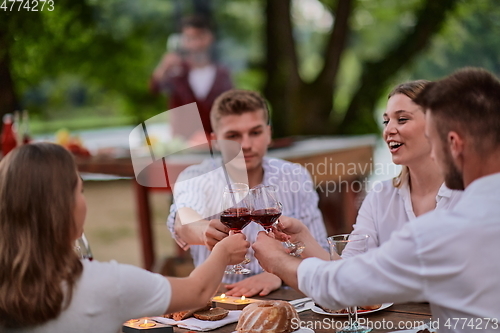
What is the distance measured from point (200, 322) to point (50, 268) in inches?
25.9

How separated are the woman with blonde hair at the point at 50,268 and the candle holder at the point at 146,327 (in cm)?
32

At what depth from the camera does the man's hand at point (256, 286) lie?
8.29ft

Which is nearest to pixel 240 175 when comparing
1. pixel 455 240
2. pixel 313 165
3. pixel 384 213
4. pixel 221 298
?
pixel 384 213

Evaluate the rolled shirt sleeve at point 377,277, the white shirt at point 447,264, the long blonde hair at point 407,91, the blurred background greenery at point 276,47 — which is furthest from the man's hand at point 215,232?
the blurred background greenery at point 276,47

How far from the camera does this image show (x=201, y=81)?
21.9 feet

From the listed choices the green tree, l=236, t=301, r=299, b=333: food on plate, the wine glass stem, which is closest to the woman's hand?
l=236, t=301, r=299, b=333: food on plate

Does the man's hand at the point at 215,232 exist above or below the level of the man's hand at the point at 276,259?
above

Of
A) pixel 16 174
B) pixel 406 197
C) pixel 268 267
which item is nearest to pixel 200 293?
pixel 268 267

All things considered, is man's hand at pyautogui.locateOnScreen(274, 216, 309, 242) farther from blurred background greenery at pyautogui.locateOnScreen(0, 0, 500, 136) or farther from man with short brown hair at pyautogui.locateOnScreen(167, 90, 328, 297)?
blurred background greenery at pyautogui.locateOnScreen(0, 0, 500, 136)

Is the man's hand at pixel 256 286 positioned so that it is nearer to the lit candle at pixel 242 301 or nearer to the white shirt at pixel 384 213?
the lit candle at pixel 242 301

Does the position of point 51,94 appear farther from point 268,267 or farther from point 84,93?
point 268,267

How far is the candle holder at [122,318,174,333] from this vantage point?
6.57 ft

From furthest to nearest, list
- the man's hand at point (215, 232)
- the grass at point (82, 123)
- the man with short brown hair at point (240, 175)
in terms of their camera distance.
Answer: the grass at point (82, 123) → the man with short brown hair at point (240, 175) → the man's hand at point (215, 232)

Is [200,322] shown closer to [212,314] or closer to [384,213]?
[212,314]
